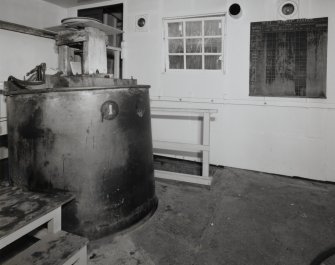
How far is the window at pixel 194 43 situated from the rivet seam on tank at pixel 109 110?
2.80 metres

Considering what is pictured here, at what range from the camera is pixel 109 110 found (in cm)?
265

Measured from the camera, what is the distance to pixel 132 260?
2479mm

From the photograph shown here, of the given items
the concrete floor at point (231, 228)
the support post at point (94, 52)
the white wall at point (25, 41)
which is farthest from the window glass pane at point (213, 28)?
the white wall at point (25, 41)

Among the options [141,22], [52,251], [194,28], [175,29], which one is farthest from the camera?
[141,22]

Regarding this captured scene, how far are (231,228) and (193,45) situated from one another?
347cm

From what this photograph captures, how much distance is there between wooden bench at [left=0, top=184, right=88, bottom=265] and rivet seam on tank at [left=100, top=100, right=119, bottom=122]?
0.85 metres

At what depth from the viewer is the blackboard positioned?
420 centimetres

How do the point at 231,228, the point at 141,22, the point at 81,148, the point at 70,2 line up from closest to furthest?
the point at 81,148
the point at 231,228
the point at 141,22
the point at 70,2

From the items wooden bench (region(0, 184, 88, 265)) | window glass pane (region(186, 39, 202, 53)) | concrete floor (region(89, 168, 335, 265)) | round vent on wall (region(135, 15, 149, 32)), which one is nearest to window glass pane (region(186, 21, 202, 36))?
window glass pane (region(186, 39, 202, 53))

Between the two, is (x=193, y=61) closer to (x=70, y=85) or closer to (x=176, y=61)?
(x=176, y=61)

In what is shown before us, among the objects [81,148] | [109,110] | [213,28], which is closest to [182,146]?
[109,110]

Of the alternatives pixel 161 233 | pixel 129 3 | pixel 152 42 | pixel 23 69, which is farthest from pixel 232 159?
pixel 23 69

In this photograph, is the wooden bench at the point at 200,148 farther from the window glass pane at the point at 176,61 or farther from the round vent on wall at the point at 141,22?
the round vent on wall at the point at 141,22

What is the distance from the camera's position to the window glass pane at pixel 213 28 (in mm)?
4809
